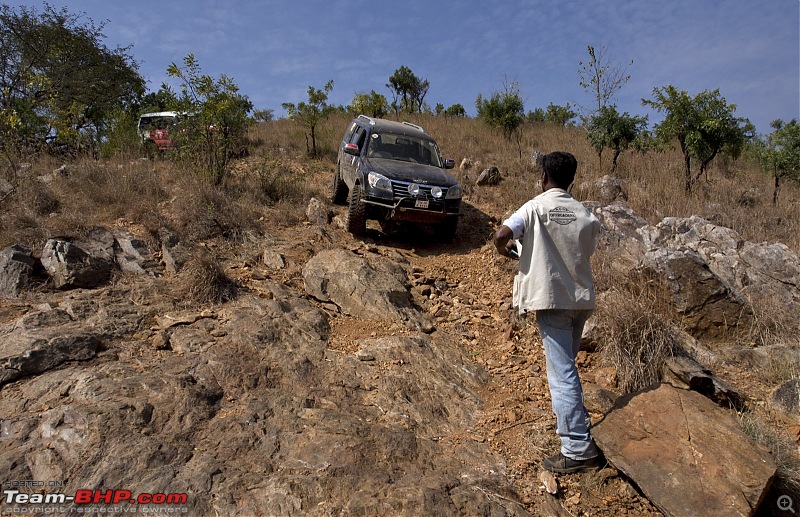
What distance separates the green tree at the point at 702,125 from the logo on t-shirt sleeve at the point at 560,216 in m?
8.07

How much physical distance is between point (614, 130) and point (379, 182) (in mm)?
6973

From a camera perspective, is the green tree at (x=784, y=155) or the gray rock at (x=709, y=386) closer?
the gray rock at (x=709, y=386)

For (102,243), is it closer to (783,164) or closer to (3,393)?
(3,393)

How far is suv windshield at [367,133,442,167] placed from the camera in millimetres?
7246

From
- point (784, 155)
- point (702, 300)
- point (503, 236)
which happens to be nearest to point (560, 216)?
point (503, 236)

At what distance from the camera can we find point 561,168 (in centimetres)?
256

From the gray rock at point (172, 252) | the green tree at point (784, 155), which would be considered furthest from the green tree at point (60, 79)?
the green tree at point (784, 155)

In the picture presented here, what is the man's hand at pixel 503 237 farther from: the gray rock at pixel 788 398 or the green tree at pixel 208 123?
the green tree at pixel 208 123

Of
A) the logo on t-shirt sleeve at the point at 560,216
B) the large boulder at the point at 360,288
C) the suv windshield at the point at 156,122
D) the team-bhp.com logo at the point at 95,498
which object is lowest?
the team-bhp.com logo at the point at 95,498

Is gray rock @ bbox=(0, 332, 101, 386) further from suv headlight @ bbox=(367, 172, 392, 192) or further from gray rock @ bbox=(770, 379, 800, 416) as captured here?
gray rock @ bbox=(770, 379, 800, 416)

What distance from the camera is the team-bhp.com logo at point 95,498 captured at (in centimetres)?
218

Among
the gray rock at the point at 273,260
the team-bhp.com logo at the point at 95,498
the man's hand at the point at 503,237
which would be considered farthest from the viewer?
the gray rock at the point at 273,260

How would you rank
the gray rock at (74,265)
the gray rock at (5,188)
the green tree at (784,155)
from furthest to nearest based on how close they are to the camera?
the green tree at (784,155)
the gray rock at (5,188)
the gray rock at (74,265)

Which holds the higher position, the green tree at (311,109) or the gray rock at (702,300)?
the green tree at (311,109)
